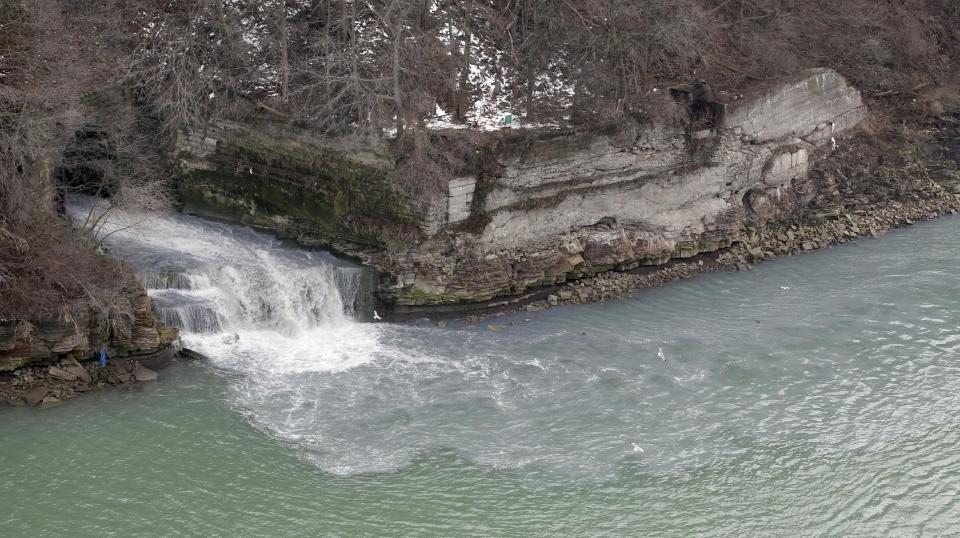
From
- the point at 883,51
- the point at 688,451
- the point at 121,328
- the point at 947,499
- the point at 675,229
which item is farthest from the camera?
the point at 883,51

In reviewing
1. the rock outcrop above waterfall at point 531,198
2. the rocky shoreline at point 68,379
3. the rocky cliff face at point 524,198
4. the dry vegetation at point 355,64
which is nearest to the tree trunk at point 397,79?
the dry vegetation at point 355,64

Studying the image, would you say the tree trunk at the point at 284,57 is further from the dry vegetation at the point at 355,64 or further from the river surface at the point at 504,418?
the river surface at the point at 504,418

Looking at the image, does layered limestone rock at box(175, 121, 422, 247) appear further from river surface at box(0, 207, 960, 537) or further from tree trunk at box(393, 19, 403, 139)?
river surface at box(0, 207, 960, 537)

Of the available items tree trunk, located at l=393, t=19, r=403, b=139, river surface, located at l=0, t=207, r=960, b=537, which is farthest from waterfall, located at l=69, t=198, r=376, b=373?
tree trunk, located at l=393, t=19, r=403, b=139

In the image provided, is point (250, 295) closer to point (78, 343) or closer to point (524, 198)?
point (78, 343)

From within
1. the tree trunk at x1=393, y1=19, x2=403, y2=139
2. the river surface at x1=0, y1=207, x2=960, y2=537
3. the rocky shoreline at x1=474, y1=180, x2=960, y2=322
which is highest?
the tree trunk at x1=393, y1=19, x2=403, y2=139

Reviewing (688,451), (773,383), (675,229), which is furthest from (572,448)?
(675,229)

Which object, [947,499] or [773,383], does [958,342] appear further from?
[947,499]
